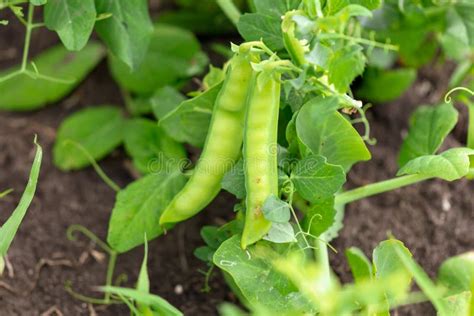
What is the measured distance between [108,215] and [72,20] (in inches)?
18.7

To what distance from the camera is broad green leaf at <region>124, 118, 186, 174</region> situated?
5.42 feet

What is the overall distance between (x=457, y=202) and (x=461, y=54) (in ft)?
1.15

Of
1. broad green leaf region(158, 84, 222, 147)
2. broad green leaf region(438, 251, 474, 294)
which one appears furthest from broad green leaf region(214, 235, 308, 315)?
broad green leaf region(438, 251, 474, 294)

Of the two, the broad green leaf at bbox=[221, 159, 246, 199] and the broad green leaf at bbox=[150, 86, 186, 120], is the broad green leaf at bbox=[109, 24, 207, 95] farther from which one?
the broad green leaf at bbox=[221, 159, 246, 199]

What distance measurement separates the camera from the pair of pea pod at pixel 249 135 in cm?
129

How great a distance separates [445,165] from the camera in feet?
4.32

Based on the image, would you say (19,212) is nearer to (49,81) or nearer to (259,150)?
(259,150)

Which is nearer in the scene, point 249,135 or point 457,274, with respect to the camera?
point 249,135

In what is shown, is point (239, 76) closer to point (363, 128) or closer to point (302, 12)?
point (302, 12)

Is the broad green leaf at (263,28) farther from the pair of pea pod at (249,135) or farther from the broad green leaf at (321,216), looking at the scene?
the broad green leaf at (321,216)

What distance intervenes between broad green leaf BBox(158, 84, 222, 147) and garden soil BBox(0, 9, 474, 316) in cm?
24

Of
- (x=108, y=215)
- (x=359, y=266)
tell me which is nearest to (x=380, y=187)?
(x=359, y=266)

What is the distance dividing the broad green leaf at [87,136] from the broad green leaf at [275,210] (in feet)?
2.25

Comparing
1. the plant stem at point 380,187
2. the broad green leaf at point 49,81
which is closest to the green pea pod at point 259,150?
the plant stem at point 380,187
